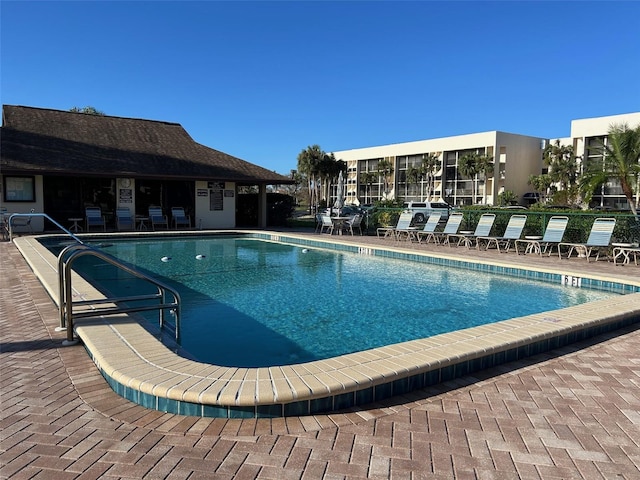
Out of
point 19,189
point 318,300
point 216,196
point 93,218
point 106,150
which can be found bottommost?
point 318,300

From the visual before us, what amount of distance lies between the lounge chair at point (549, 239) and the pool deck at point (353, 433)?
9.11m

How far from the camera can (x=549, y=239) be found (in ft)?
40.0

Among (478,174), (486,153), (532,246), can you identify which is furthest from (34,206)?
(486,153)

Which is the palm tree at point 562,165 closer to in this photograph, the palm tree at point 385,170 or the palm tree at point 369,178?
the palm tree at point 385,170

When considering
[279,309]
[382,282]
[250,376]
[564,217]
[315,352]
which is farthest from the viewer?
[564,217]

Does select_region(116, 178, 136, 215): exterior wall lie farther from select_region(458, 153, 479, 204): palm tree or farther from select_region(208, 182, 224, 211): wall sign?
select_region(458, 153, 479, 204): palm tree

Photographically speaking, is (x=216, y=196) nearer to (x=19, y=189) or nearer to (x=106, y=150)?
(x=106, y=150)

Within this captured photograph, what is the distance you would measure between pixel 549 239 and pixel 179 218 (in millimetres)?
14260

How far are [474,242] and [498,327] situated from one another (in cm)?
1082

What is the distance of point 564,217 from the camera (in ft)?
41.9

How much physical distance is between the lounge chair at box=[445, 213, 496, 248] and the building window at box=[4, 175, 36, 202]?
49.5 feet

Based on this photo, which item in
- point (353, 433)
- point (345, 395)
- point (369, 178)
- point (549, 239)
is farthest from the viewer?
point (369, 178)

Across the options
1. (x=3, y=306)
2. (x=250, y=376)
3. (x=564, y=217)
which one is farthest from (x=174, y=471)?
(x=564, y=217)

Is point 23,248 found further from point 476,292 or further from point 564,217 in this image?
point 564,217
